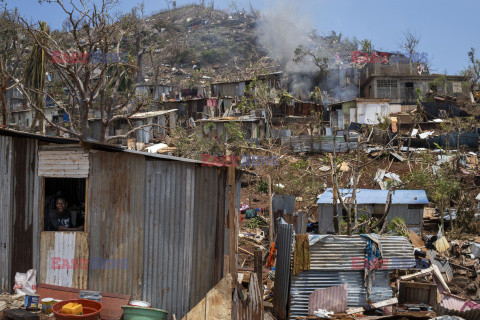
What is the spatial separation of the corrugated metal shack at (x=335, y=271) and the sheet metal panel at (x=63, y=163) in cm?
439

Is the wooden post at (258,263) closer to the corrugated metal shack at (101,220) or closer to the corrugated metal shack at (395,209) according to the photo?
the corrugated metal shack at (101,220)

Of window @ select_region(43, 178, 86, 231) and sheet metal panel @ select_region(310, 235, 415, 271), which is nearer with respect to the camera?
window @ select_region(43, 178, 86, 231)

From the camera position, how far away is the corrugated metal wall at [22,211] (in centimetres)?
777

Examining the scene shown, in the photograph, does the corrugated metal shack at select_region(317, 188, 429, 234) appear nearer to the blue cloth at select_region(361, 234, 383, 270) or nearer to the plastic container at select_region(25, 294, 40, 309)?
the blue cloth at select_region(361, 234, 383, 270)

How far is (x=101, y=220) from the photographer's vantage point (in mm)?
7797

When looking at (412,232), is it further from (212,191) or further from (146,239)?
(146,239)

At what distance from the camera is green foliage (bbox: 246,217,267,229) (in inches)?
674

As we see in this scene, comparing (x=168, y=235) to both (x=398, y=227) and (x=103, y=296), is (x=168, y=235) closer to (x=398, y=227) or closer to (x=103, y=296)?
(x=103, y=296)

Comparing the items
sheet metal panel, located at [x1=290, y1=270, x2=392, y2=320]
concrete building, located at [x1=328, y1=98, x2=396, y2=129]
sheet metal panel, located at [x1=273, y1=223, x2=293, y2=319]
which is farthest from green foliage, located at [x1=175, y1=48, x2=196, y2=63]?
sheet metal panel, located at [x1=290, y1=270, x2=392, y2=320]

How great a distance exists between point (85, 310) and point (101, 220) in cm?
142

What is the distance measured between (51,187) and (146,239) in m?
2.73

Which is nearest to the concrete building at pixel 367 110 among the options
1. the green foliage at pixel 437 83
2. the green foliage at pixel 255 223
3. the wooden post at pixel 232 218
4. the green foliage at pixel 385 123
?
the green foliage at pixel 385 123

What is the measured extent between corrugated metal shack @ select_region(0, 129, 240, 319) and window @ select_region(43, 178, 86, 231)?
0.30 metres

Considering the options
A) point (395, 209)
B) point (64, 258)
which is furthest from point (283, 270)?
point (395, 209)
